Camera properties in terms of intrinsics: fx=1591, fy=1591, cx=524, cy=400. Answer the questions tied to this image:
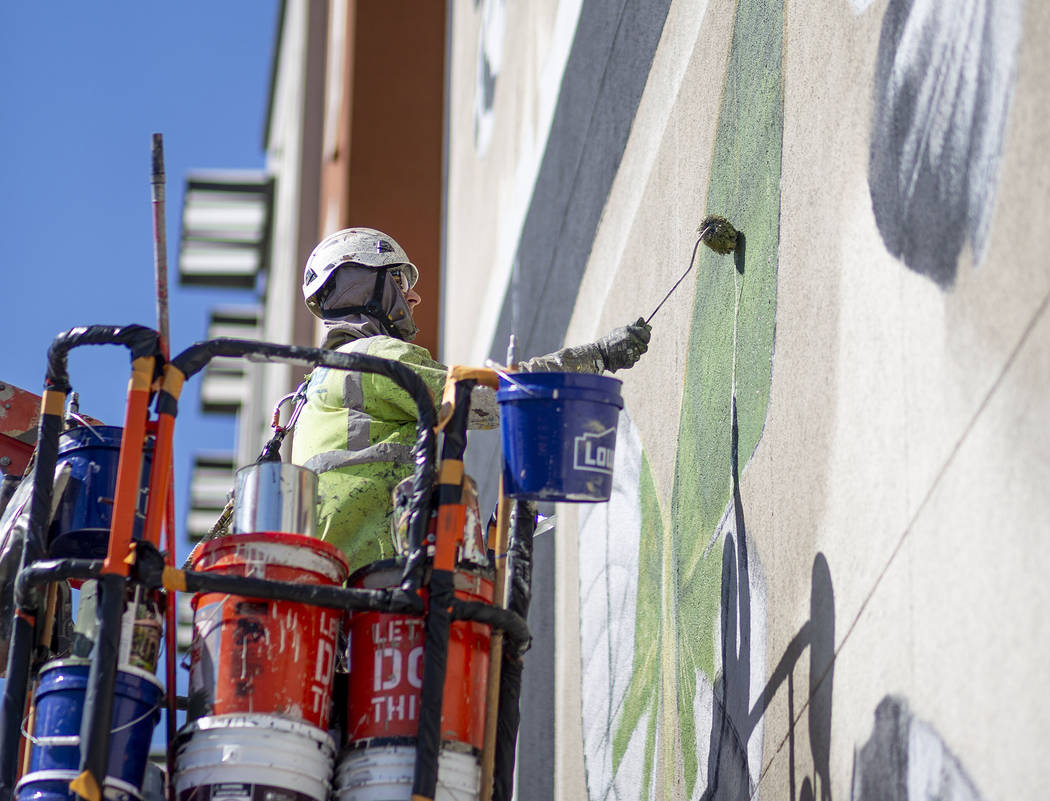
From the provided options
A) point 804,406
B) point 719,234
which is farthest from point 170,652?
point 719,234

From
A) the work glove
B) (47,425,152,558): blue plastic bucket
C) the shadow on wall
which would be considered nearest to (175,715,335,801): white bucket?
(47,425,152,558): blue plastic bucket

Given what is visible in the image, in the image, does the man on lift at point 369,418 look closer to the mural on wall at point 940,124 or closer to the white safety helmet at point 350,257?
the white safety helmet at point 350,257

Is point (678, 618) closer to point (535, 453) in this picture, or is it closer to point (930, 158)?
point (535, 453)

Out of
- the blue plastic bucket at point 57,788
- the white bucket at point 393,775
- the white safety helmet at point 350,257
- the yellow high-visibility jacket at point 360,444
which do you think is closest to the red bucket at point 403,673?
the white bucket at point 393,775

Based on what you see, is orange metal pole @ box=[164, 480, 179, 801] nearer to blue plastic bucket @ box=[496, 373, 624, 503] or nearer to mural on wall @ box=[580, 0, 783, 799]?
blue plastic bucket @ box=[496, 373, 624, 503]

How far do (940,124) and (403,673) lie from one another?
182 centimetres

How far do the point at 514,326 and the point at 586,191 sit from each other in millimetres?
2081

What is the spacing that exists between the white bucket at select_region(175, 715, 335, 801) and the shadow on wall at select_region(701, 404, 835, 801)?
1.19 metres

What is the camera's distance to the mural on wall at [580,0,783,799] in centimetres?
461

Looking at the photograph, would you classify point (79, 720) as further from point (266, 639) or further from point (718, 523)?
point (718, 523)

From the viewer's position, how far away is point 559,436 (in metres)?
4.01

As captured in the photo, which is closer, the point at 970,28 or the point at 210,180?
the point at 970,28

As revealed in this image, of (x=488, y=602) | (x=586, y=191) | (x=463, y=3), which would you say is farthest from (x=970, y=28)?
(x=463, y=3)

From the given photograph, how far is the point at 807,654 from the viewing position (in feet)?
13.1
